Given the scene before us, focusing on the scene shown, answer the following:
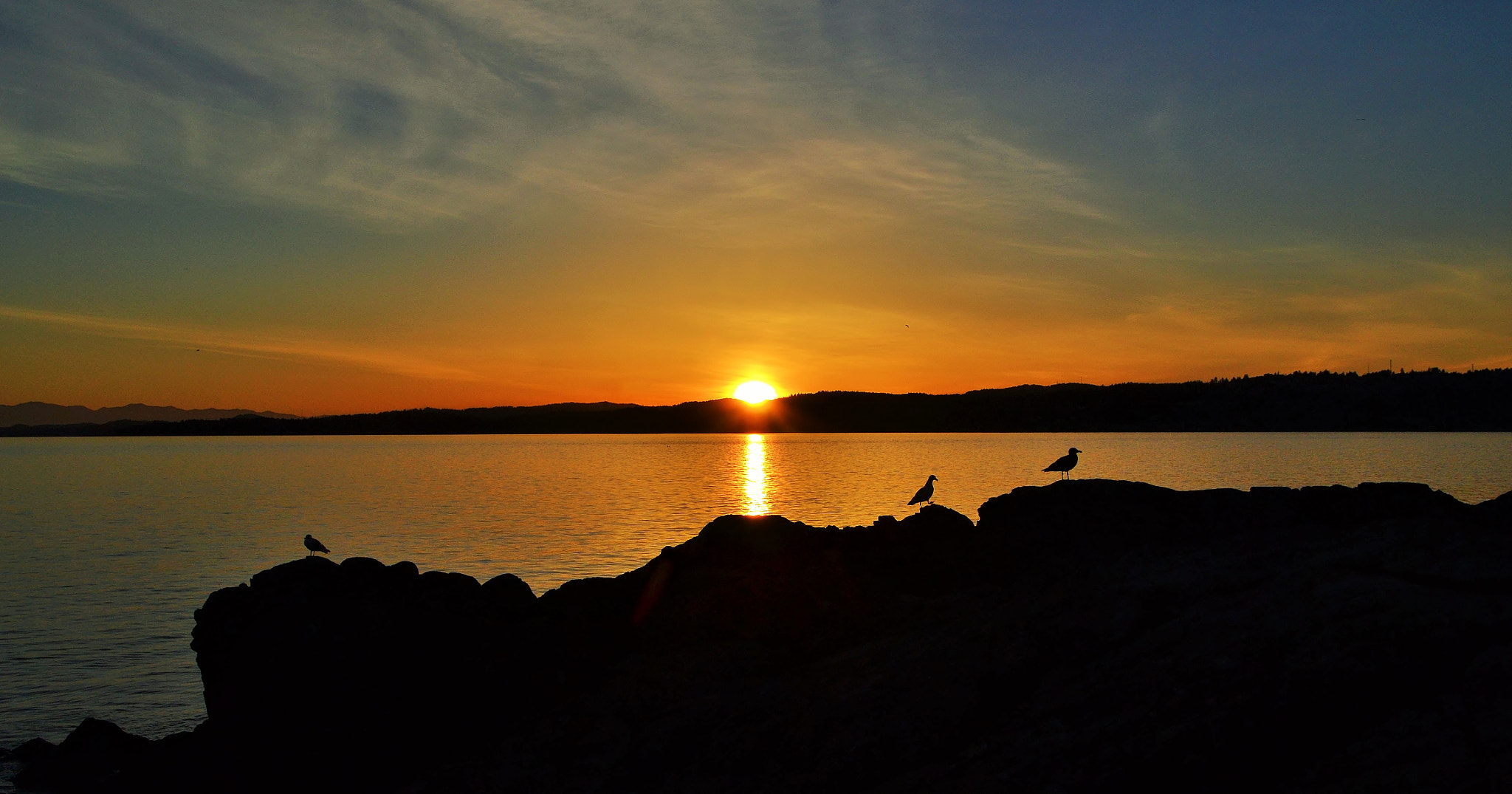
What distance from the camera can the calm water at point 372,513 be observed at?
73.0 feet

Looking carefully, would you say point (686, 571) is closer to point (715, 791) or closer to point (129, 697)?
point (715, 791)

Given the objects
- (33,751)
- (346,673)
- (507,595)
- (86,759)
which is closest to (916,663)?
(346,673)

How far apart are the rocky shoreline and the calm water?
20.8 feet

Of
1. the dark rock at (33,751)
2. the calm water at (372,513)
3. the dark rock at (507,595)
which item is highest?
the dark rock at (507,595)

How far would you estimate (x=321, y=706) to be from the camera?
12.8 meters

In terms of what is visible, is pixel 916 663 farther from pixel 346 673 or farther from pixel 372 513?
pixel 372 513

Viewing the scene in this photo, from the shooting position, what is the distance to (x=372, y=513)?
2018 inches

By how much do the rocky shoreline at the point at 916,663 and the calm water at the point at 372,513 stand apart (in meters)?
6.33

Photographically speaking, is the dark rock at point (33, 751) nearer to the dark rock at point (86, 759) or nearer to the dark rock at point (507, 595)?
the dark rock at point (86, 759)

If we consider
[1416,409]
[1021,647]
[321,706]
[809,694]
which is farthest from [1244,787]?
[1416,409]

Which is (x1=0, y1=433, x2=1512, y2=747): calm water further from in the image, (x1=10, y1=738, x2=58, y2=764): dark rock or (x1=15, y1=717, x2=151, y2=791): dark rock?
(x1=15, y1=717, x2=151, y2=791): dark rock

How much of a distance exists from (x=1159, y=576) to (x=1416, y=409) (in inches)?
7819

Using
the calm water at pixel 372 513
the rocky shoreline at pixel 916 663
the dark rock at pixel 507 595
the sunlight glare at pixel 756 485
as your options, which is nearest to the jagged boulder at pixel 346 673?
the rocky shoreline at pixel 916 663

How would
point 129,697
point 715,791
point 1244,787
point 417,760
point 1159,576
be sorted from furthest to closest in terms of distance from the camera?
point 129,697 < point 417,760 < point 1159,576 < point 715,791 < point 1244,787
